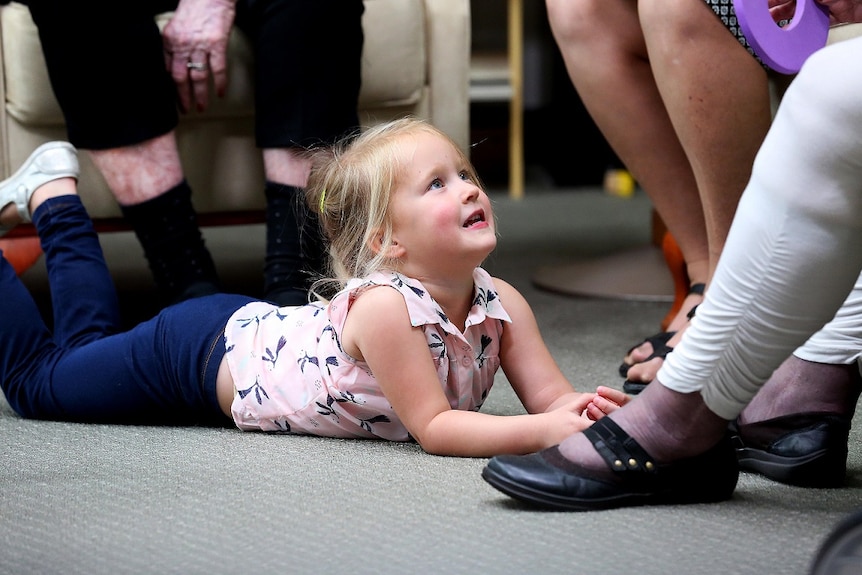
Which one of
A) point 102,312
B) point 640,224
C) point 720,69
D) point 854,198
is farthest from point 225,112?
point 640,224

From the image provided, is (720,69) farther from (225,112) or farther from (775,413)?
(225,112)

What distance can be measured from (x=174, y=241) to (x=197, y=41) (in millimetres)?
267

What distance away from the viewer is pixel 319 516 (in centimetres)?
81

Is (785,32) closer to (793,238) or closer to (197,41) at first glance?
(793,238)

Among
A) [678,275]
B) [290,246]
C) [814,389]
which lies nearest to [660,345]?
[678,275]

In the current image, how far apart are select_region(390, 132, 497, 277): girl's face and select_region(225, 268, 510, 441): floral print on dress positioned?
3 cm

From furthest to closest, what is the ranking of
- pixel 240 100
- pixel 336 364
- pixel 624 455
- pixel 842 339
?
1. pixel 240 100
2. pixel 336 364
3. pixel 842 339
4. pixel 624 455

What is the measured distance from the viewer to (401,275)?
102 cm

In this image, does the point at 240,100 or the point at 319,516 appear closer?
the point at 319,516

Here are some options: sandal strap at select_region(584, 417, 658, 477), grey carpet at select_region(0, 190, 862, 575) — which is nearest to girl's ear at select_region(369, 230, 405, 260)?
grey carpet at select_region(0, 190, 862, 575)

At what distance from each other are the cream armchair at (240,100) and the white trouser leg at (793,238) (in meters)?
0.97

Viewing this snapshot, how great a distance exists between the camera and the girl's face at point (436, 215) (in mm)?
991

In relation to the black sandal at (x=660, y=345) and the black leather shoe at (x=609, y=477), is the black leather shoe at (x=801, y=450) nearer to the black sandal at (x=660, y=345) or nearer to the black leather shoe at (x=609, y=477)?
the black leather shoe at (x=609, y=477)

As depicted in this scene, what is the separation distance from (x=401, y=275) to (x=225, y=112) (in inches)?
26.2
